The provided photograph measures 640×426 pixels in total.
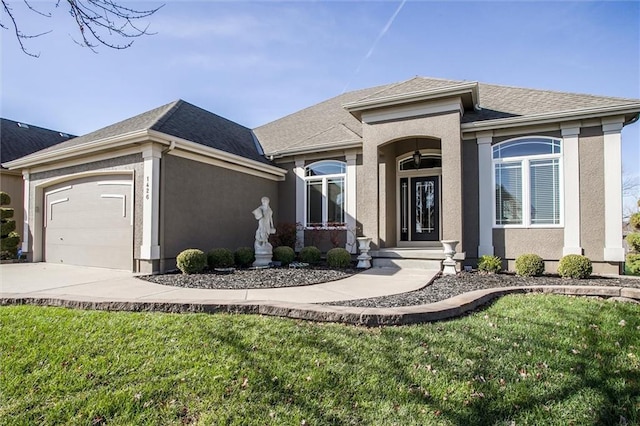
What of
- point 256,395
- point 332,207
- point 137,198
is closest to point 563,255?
point 332,207

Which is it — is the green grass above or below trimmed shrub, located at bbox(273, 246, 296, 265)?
below

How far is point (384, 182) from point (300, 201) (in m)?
3.06

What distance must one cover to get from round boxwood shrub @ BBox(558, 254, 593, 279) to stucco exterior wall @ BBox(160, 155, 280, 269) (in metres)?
8.44

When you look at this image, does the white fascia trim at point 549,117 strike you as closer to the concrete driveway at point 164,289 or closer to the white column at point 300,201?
the concrete driveway at point 164,289

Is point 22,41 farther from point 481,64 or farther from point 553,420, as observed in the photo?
point 481,64

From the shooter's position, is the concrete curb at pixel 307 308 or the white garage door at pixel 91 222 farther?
the white garage door at pixel 91 222

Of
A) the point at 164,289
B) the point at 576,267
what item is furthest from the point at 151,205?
the point at 576,267

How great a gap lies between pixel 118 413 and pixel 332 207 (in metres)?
9.19

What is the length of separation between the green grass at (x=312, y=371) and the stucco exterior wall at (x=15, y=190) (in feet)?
43.2

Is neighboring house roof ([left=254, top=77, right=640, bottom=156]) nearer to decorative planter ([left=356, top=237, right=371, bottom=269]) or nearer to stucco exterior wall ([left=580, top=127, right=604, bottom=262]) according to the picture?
stucco exterior wall ([left=580, top=127, right=604, bottom=262])

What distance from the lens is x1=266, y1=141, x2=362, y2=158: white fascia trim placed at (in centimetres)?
1093

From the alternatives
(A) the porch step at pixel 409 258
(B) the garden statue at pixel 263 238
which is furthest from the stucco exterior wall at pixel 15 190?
(A) the porch step at pixel 409 258

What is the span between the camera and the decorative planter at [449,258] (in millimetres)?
8359

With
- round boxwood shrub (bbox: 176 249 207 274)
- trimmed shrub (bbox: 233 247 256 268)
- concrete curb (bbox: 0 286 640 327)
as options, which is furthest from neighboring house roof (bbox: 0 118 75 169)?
concrete curb (bbox: 0 286 640 327)
